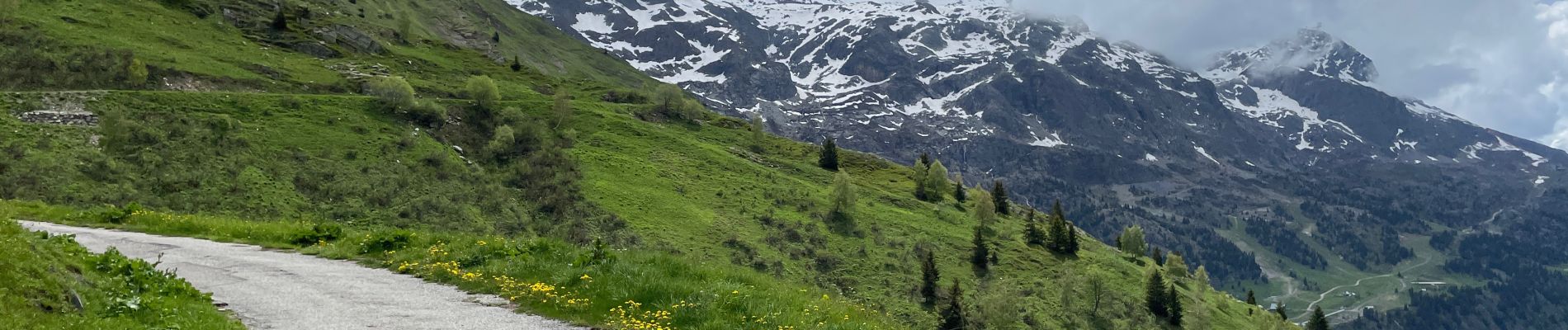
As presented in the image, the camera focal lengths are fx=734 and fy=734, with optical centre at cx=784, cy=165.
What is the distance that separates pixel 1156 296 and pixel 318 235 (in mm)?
103641

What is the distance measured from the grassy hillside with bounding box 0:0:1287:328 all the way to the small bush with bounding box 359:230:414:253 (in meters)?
0.08

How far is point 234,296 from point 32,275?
14.6ft

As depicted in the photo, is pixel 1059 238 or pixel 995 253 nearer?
pixel 995 253

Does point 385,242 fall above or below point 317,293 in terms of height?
below

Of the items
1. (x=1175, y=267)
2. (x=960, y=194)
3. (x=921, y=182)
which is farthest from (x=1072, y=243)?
(x=921, y=182)

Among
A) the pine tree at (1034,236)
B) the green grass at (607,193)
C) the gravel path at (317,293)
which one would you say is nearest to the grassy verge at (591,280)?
the gravel path at (317,293)

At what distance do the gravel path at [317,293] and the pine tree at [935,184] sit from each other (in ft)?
401

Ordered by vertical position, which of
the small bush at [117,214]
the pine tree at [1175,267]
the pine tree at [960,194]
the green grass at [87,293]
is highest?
the green grass at [87,293]

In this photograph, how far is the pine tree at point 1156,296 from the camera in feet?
330

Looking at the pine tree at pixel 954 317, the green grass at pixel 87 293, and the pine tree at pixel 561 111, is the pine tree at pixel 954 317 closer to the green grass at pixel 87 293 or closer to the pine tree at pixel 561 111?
the green grass at pixel 87 293

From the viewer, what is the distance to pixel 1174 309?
327 feet

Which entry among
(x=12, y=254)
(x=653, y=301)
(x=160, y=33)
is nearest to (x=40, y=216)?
(x=12, y=254)

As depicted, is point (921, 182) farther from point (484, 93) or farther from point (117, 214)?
point (117, 214)

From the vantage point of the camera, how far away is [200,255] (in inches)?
805
